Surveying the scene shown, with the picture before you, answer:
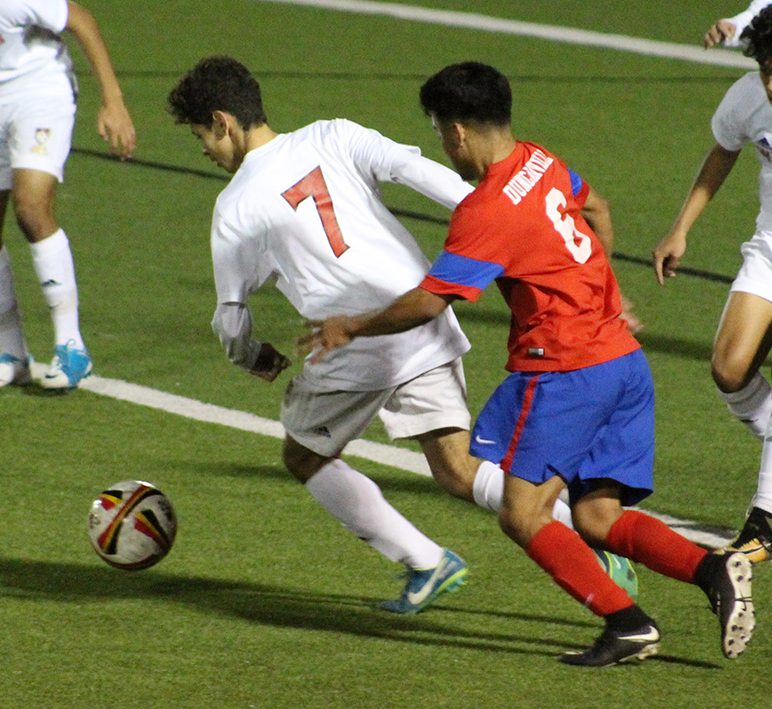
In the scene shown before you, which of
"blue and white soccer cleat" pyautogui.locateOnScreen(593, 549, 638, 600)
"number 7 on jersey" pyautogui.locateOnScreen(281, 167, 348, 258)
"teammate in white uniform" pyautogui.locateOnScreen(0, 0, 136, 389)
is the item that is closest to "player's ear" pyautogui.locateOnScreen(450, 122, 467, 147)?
"number 7 on jersey" pyautogui.locateOnScreen(281, 167, 348, 258)

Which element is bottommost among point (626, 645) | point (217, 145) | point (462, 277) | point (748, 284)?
point (626, 645)

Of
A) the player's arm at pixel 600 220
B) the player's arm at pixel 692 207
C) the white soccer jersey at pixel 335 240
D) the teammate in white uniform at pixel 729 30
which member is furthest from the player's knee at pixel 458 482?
the teammate in white uniform at pixel 729 30

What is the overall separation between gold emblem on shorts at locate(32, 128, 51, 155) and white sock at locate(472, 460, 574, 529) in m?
2.92

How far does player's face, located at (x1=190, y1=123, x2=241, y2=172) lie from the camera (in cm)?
433

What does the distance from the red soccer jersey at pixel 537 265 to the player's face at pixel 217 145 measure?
90 cm

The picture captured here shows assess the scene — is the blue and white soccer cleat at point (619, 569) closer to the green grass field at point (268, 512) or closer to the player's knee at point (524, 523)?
the green grass field at point (268, 512)

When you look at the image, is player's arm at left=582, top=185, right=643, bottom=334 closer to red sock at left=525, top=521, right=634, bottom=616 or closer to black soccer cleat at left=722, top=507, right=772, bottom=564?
red sock at left=525, top=521, right=634, bottom=616

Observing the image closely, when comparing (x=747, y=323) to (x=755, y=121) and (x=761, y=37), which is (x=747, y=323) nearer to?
(x=755, y=121)

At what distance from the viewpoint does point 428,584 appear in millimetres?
4367

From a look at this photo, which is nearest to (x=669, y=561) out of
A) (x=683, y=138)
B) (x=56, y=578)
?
(x=56, y=578)

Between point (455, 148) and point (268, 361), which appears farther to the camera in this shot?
point (268, 361)

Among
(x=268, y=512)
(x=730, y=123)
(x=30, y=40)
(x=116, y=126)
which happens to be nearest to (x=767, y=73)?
(x=730, y=123)

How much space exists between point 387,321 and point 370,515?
86 cm

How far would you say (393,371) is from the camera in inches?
168
